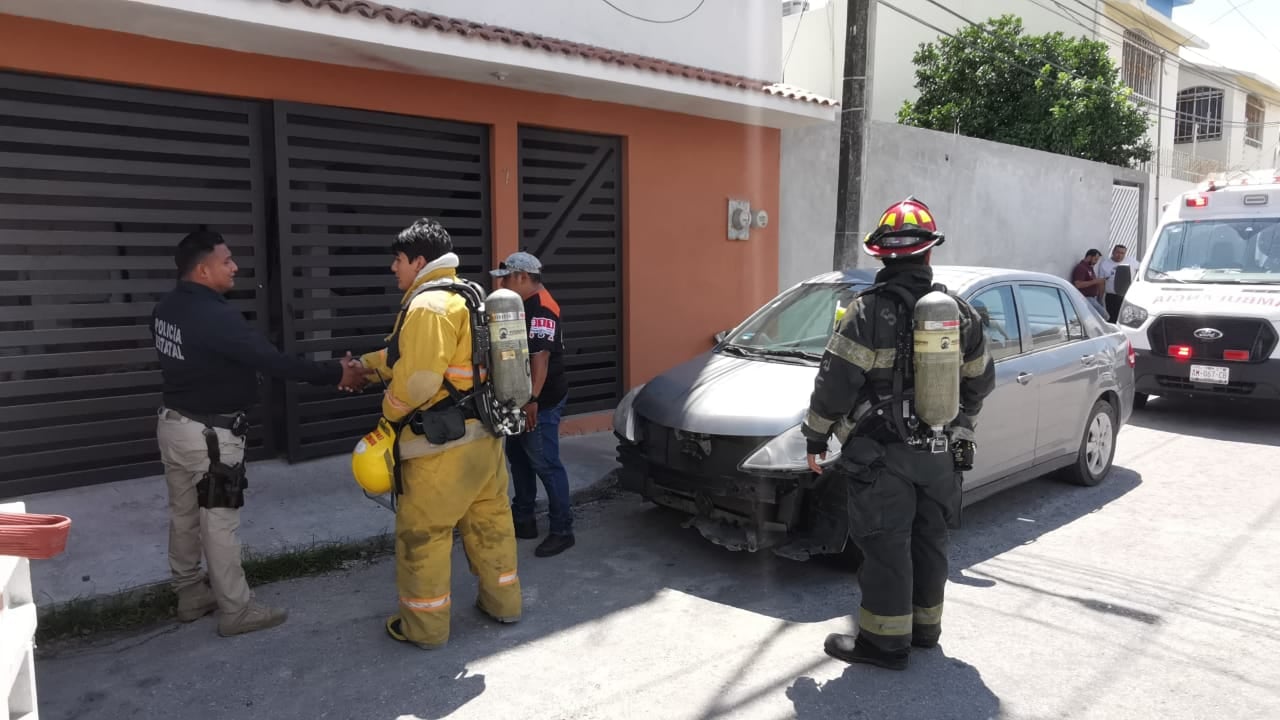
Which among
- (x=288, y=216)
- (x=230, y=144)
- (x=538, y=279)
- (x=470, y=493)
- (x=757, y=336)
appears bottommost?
(x=470, y=493)

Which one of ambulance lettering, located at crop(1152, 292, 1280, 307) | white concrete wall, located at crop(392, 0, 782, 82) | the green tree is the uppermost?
the green tree

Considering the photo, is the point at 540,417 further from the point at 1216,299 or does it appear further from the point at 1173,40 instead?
the point at 1173,40

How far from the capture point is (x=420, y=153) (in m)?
7.16

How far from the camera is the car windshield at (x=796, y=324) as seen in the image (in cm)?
538

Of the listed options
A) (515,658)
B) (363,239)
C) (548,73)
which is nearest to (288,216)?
(363,239)

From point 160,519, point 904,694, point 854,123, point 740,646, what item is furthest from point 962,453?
point 854,123

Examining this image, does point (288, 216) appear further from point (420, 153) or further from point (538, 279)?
point (538, 279)

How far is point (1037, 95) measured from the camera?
17422mm

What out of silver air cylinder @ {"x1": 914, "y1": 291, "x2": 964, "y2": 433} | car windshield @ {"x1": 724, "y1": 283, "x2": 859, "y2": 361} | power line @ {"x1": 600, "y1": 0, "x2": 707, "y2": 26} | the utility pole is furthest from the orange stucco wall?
silver air cylinder @ {"x1": 914, "y1": 291, "x2": 964, "y2": 433}

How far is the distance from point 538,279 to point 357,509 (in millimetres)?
1967

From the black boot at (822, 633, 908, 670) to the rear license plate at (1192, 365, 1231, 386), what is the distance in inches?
251

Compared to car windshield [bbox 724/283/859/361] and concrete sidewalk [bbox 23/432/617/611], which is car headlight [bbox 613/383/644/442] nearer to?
car windshield [bbox 724/283/859/361]

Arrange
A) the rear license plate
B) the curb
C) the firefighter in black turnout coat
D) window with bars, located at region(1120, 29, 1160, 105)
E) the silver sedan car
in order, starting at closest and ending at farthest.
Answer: the firefighter in black turnout coat → the curb → the silver sedan car → the rear license plate → window with bars, located at region(1120, 29, 1160, 105)

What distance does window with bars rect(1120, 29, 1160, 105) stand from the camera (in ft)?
74.5
